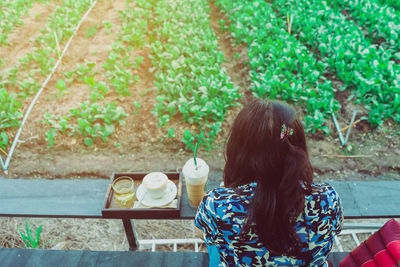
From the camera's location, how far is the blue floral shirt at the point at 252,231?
137 centimetres

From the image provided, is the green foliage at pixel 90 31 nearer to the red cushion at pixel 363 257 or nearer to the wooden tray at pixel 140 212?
→ the wooden tray at pixel 140 212

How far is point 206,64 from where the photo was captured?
4.56 metres

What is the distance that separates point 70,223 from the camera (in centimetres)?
314

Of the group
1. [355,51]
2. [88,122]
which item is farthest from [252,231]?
[355,51]

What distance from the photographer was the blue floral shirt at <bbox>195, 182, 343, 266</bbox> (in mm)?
1365

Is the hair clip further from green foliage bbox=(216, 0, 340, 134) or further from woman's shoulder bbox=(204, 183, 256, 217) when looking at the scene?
green foliage bbox=(216, 0, 340, 134)

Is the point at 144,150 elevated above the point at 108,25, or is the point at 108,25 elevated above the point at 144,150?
the point at 108,25

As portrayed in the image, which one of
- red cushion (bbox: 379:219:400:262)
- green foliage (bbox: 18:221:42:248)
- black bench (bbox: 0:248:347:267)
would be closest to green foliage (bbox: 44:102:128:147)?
green foliage (bbox: 18:221:42:248)

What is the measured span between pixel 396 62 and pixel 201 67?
9.84ft

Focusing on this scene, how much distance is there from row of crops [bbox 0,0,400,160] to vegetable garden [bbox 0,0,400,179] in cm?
2

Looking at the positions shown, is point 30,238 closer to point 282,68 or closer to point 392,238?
point 392,238

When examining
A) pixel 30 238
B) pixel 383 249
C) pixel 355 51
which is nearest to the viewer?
pixel 383 249

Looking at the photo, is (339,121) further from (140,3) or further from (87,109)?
(140,3)

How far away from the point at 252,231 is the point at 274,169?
27cm
